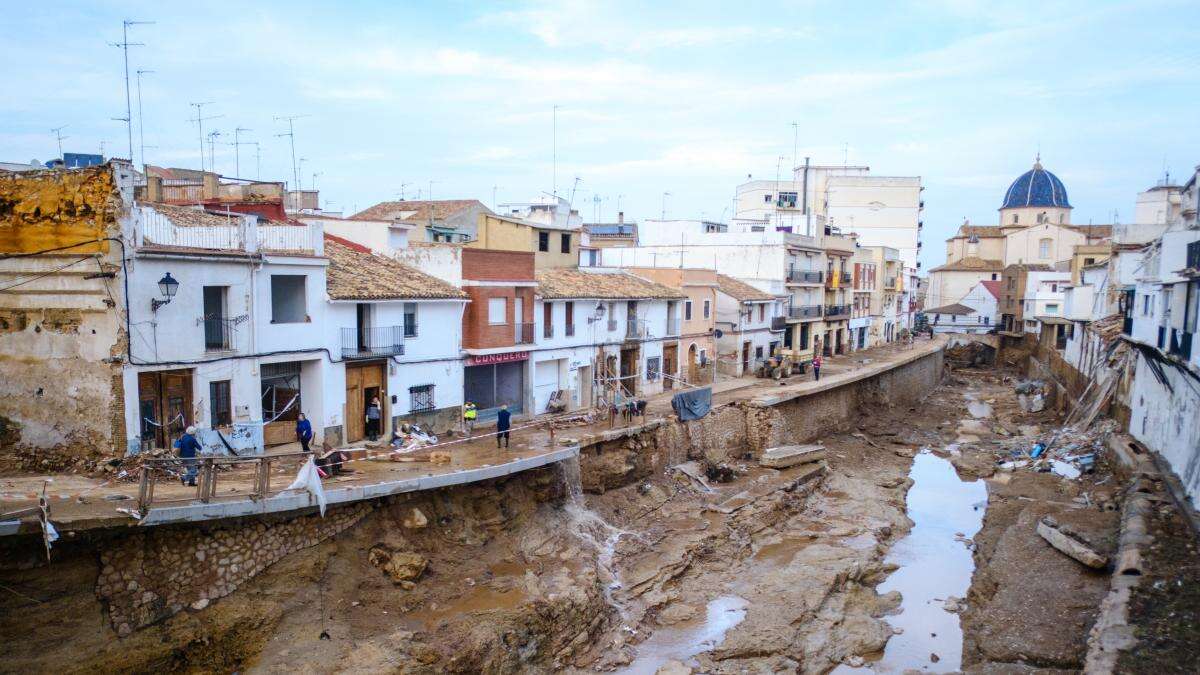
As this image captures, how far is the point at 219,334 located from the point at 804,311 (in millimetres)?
42785

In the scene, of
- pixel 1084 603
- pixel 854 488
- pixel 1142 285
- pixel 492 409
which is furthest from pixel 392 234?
pixel 1142 285

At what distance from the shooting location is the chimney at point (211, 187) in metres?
29.8

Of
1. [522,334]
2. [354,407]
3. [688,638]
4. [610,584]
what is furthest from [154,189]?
[688,638]

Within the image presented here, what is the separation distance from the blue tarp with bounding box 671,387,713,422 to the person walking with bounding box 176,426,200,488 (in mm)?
17836

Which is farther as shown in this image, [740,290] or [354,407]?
[740,290]

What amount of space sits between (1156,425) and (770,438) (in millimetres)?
→ 14371

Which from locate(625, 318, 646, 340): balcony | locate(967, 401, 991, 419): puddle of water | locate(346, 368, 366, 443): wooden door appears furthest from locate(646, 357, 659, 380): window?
locate(967, 401, 991, 419): puddle of water

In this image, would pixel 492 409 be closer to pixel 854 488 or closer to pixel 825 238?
pixel 854 488

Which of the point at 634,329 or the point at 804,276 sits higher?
the point at 804,276

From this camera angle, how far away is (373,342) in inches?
1001

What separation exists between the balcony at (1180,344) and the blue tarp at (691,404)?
15788 mm

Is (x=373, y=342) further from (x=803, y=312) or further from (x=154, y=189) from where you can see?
(x=803, y=312)

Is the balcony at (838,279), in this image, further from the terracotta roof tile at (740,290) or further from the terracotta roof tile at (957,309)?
the terracotta roof tile at (957,309)

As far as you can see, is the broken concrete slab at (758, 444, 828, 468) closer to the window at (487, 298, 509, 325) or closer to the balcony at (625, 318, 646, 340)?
the balcony at (625, 318, 646, 340)
